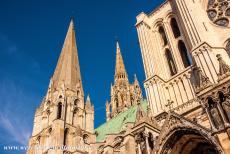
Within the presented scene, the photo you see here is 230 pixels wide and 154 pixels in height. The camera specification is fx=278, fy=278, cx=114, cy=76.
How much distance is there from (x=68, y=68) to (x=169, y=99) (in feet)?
76.7

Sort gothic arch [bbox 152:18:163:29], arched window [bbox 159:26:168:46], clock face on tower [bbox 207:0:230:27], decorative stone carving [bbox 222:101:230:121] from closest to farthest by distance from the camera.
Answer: decorative stone carving [bbox 222:101:230:121] < clock face on tower [bbox 207:0:230:27] < arched window [bbox 159:26:168:46] < gothic arch [bbox 152:18:163:29]

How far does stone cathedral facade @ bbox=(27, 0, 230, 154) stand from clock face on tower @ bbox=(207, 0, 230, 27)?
6 centimetres

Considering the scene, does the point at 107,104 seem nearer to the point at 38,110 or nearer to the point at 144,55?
the point at 38,110

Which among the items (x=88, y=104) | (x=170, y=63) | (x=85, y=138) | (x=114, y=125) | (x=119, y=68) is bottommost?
(x=85, y=138)

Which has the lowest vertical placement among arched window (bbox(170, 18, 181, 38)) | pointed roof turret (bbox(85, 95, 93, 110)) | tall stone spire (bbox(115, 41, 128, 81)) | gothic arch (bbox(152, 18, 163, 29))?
arched window (bbox(170, 18, 181, 38))

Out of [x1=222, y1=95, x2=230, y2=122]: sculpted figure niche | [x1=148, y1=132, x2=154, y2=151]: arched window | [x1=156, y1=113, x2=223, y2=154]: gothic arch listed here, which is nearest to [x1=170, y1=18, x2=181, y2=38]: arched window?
[x1=156, y1=113, x2=223, y2=154]: gothic arch

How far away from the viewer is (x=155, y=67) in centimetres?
1986

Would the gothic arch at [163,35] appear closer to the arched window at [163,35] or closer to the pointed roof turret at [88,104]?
the arched window at [163,35]

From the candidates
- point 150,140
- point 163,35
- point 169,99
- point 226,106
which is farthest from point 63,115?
point 226,106

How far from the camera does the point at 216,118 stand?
1127 centimetres

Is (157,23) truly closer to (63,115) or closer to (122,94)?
(63,115)

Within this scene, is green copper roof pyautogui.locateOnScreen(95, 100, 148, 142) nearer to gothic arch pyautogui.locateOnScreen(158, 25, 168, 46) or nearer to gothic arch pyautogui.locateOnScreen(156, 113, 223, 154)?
gothic arch pyautogui.locateOnScreen(158, 25, 168, 46)

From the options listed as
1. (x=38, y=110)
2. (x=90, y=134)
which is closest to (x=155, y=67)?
(x=90, y=134)

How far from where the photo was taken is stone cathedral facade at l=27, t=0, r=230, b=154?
12234 millimetres
